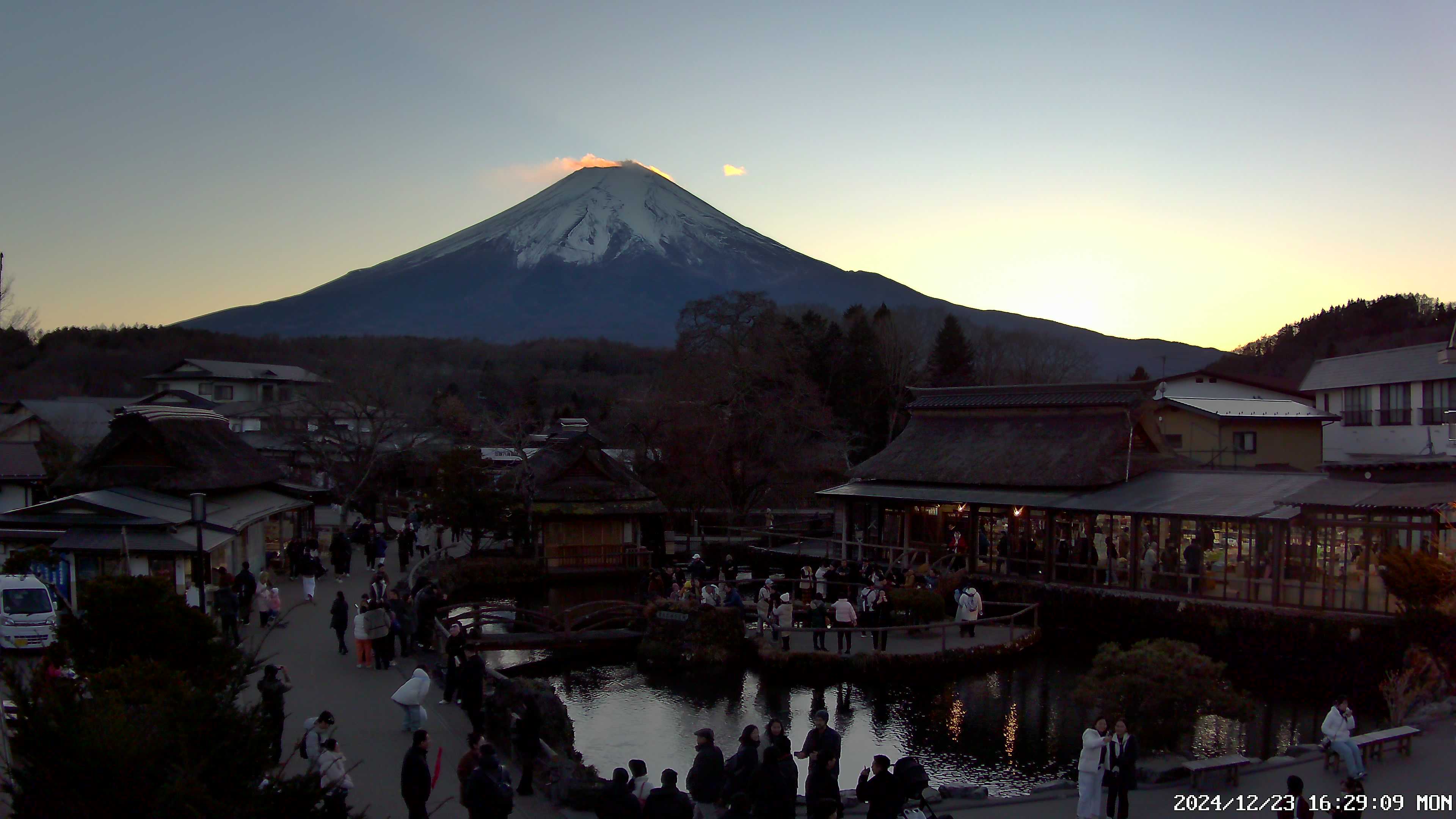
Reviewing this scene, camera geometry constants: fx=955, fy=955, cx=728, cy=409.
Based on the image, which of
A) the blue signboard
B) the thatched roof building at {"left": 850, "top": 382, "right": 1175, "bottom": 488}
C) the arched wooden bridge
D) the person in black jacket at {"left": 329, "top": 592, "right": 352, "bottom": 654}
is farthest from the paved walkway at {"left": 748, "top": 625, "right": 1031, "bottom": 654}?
the blue signboard

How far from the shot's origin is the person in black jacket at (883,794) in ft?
25.0

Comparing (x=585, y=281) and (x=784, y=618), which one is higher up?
(x=585, y=281)

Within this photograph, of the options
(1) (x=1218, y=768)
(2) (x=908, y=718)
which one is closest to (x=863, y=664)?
(2) (x=908, y=718)

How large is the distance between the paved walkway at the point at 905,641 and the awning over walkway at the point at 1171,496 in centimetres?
416

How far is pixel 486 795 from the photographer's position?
23.5ft

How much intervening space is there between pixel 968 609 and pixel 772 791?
11548 mm

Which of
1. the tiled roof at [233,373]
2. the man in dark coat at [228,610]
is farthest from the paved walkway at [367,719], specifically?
the tiled roof at [233,373]

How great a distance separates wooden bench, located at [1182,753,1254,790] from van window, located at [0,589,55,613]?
585 inches

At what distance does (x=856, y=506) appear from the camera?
29.5 metres

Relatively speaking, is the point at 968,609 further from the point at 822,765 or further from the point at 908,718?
the point at 822,765

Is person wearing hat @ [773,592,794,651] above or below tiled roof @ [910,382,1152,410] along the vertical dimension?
below

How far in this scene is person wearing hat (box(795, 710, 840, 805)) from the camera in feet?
25.2

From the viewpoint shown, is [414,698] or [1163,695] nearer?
[414,698]

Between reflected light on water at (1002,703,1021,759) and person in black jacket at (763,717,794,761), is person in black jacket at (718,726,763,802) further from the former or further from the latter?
reflected light on water at (1002,703,1021,759)
